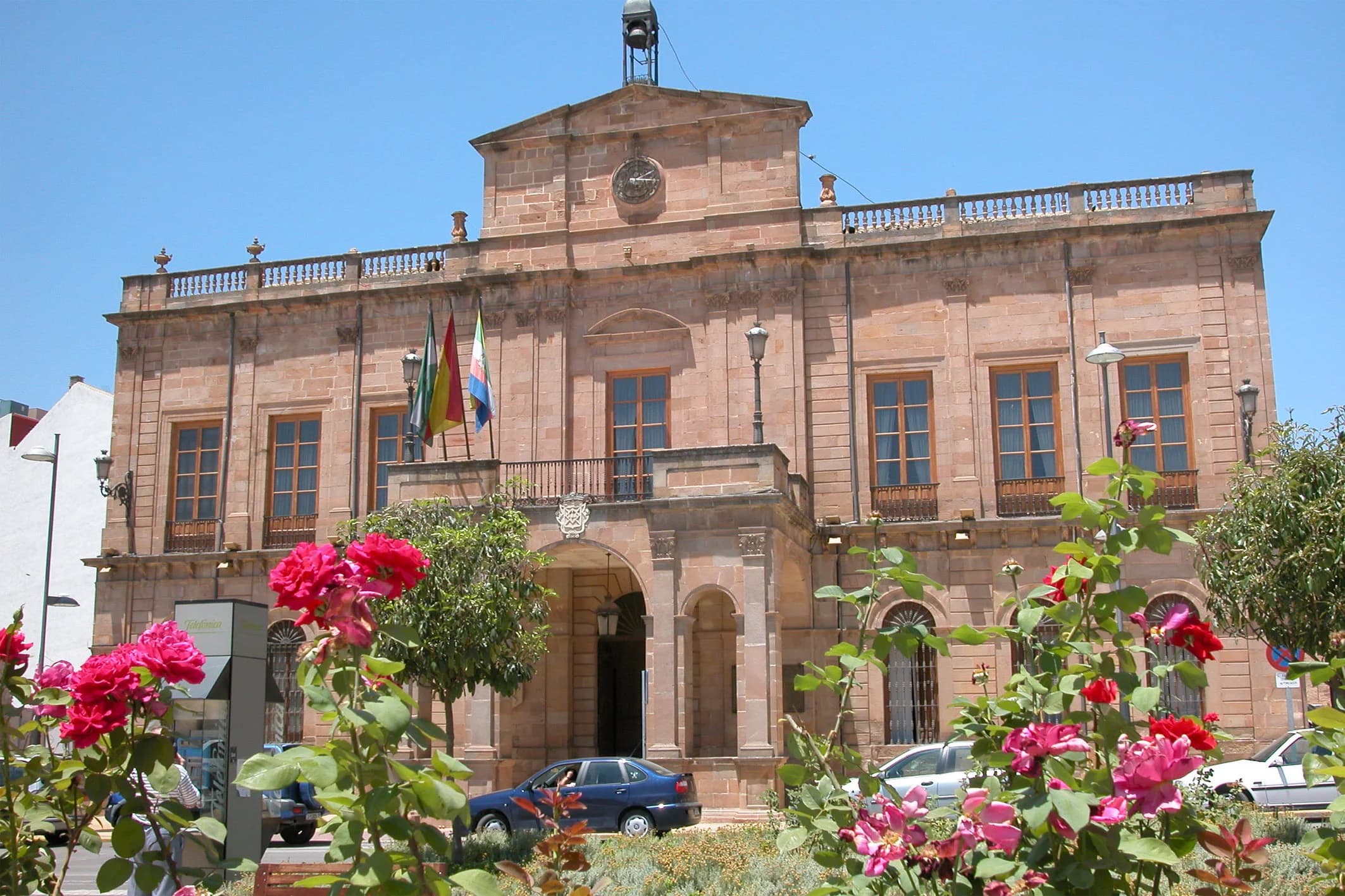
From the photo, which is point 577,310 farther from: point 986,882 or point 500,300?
point 986,882

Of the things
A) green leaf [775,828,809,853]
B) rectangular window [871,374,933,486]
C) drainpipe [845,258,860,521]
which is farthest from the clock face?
green leaf [775,828,809,853]

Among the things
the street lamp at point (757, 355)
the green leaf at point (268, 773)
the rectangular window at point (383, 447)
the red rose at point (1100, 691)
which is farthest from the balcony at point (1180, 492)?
the green leaf at point (268, 773)

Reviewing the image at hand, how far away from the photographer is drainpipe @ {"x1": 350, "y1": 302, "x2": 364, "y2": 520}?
89.8 ft

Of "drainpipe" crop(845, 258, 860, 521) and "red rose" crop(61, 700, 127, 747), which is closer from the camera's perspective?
"red rose" crop(61, 700, 127, 747)

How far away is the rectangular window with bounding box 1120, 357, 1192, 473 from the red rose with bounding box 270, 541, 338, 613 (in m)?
21.5

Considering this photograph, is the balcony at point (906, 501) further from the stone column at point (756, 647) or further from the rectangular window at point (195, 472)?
the rectangular window at point (195, 472)

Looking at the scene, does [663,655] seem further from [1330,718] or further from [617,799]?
[1330,718]

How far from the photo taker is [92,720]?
191 inches

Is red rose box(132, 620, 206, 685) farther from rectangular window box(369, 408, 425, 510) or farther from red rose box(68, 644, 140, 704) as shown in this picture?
rectangular window box(369, 408, 425, 510)

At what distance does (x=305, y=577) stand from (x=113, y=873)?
4.91 ft

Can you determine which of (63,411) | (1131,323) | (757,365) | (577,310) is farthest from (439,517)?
(63,411)

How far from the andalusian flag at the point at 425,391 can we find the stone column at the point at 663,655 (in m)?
4.66

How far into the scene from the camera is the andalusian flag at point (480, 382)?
2348cm

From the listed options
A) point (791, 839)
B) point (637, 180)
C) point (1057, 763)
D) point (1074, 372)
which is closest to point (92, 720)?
point (791, 839)
